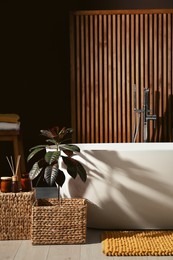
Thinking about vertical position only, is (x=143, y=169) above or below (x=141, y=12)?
below

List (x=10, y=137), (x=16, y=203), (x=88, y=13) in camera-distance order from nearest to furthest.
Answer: (x=16, y=203) < (x=10, y=137) < (x=88, y=13)

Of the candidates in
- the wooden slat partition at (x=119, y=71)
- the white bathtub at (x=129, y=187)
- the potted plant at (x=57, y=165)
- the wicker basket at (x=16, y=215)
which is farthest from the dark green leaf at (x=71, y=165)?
the wooden slat partition at (x=119, y=71)

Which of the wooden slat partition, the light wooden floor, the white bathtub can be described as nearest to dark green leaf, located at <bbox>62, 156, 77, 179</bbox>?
the white bathtub

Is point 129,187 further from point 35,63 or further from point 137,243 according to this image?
point 35,63

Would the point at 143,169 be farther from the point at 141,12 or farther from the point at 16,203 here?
the point at 141,12

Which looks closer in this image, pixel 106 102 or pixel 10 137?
pixel 10 137

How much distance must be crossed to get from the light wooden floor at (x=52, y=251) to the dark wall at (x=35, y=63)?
2.17 m

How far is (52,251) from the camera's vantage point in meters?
3.27

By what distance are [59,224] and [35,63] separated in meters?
2.42

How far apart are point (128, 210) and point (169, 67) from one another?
2.12m

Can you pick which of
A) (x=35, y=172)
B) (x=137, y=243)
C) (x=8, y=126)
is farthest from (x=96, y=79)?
(x=137, y=243)

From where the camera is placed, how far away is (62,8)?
5477mm

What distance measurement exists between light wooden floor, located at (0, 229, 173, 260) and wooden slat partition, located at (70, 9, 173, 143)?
2047 mm

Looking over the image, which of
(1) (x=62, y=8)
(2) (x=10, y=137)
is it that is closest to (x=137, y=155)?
(2) (x=10, y=137)
